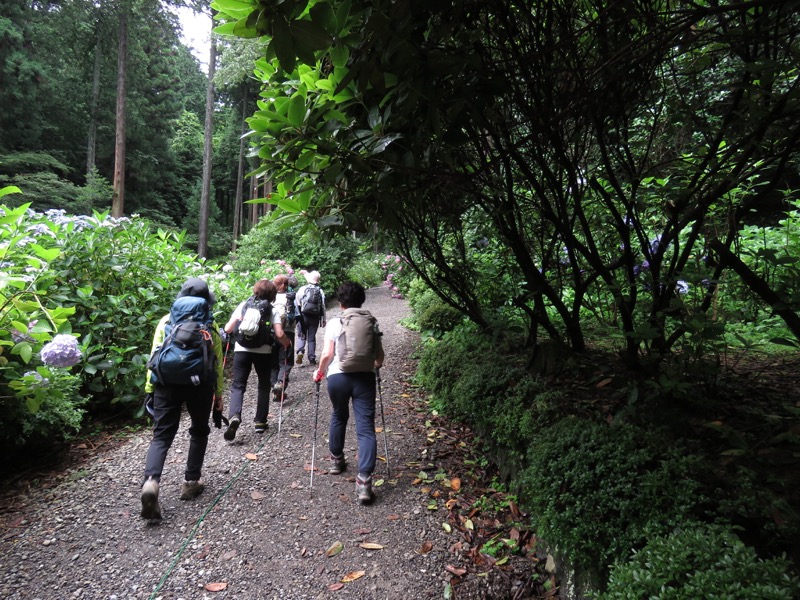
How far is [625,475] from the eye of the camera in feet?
7.25

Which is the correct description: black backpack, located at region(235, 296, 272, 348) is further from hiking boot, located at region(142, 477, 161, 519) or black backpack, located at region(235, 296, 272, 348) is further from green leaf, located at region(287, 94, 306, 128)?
green leaf, located at region(287, 94, 306, 128)

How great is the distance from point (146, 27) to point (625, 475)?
26574 mm

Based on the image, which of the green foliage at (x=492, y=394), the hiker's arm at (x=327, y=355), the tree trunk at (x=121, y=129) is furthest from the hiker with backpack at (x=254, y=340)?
the tree trunk at (x=121, y=129)

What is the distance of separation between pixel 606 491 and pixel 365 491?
2.00m

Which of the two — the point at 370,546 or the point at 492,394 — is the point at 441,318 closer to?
the point at 492,394

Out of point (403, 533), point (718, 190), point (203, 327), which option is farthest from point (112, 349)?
point (718, 190)

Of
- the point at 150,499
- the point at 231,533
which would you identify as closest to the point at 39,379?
the point at 150,499

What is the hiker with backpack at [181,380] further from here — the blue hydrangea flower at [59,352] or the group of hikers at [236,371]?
the blue hydrangea flower at [59,352]

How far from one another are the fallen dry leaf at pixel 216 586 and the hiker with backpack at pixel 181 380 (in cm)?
86

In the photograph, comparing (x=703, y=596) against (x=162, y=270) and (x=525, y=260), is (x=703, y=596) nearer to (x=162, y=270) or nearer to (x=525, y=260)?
(x=525, y=260)

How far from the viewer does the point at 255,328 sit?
4531mm

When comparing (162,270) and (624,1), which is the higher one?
(624,1)

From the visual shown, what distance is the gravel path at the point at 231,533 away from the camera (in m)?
2.66

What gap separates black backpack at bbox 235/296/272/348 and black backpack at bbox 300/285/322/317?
262 cm
